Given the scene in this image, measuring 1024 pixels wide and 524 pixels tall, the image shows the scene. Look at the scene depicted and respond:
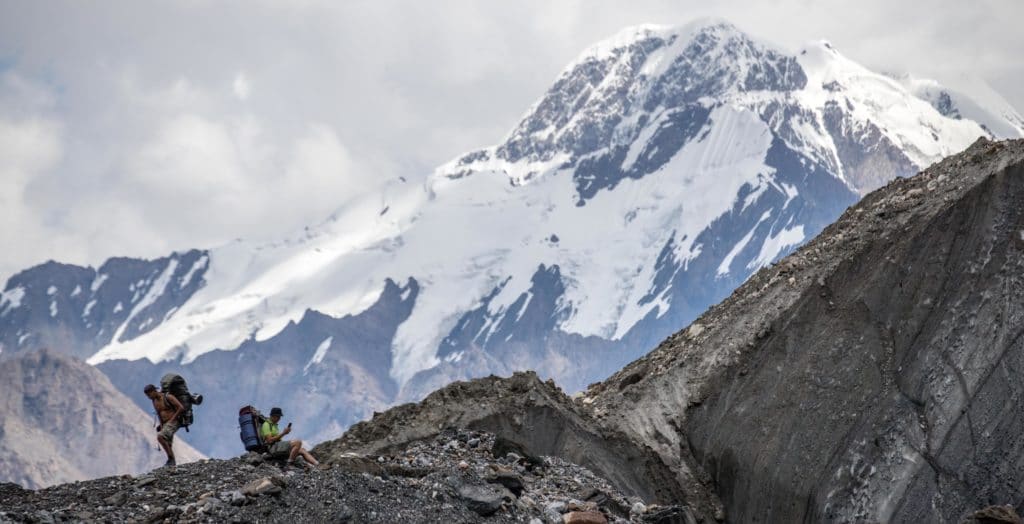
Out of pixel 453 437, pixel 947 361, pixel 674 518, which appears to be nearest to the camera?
pixel 674 518

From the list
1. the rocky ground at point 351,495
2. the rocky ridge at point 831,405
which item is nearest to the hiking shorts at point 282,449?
the rocky ground at point 351,495

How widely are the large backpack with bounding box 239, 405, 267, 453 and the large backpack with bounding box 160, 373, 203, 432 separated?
160cm

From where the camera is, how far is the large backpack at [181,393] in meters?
24.3

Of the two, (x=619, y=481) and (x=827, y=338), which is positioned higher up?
(x=827, y=338)

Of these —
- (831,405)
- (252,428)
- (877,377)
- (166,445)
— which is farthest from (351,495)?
(877,377)

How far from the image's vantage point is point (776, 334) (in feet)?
101

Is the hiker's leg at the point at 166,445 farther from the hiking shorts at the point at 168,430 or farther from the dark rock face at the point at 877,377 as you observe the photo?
the dark rock face at the point at 877,377

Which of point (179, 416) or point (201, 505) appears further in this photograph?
point (179, 416)

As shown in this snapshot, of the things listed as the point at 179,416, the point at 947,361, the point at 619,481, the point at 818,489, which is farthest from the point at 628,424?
the point at 179,416

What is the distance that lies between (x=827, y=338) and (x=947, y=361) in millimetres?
2929

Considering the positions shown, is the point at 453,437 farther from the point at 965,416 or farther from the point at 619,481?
the point at 965,416

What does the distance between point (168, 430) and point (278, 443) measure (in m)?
2.51

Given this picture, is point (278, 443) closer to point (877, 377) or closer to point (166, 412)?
point (166, 412)

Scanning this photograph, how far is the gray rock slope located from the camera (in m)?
27.2
